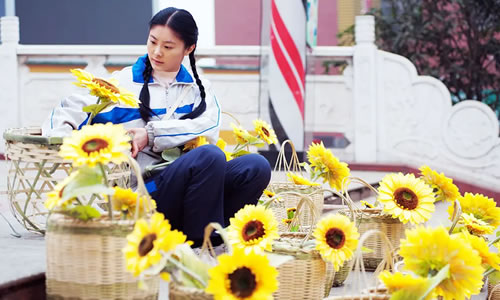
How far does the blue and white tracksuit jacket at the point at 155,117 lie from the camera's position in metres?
2.43

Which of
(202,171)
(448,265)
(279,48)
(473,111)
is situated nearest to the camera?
(448,265)

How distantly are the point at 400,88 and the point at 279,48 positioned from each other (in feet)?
4.82

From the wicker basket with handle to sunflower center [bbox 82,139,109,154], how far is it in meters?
0.12

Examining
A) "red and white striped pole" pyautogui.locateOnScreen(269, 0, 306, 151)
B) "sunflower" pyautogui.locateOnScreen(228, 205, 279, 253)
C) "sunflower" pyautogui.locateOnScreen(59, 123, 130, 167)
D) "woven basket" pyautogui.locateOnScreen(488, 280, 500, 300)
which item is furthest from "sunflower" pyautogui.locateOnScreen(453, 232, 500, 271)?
"red and white striped pole" pyautogui.locateOnScreen(269, 0, 306, 151)

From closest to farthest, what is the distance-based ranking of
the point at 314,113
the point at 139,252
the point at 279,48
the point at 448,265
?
1. the point at 139,252
2. the point at 448,265
3. the point at 279,48
4. the point at 314,113

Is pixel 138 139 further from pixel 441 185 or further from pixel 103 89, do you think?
pixel 441 185

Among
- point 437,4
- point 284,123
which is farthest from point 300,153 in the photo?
point 437,4

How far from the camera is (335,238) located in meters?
2.10

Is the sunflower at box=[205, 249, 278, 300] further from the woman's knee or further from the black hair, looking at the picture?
the black hair

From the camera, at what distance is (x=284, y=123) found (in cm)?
521

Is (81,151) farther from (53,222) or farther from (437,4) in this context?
(437,4)

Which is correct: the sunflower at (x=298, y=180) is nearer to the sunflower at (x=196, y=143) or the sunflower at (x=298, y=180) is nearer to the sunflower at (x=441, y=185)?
the sunflower at (x=441, y=185)

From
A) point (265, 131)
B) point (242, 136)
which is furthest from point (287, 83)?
point (242, 136)

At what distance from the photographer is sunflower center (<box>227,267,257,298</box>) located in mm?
1677
